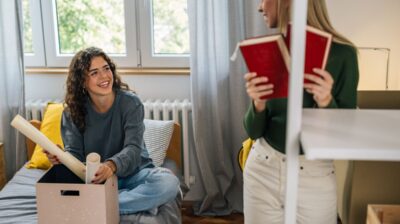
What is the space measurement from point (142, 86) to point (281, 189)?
1.74 m

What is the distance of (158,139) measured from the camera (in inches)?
102

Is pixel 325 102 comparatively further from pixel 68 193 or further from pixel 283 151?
pixel 68 193

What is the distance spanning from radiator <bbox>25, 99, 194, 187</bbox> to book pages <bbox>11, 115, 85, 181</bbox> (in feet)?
3.16

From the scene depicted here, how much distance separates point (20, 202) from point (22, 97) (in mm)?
826

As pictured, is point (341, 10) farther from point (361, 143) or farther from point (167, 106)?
point (361, 143)

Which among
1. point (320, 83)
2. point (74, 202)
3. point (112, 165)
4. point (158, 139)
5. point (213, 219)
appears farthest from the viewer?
point (213, 219)

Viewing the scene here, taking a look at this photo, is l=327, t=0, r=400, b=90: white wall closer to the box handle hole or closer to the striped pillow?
the striped pillow

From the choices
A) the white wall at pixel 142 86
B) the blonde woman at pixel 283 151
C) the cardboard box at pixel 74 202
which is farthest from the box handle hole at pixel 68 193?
the white wall at pixel 142 86

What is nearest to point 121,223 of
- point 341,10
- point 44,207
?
point 44,207

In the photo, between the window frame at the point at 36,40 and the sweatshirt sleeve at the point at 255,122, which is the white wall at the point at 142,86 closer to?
the window frame at the point at 36,40

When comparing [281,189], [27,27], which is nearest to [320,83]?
[281,189]

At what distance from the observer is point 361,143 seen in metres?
0.69

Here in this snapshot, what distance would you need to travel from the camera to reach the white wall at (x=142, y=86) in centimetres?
288

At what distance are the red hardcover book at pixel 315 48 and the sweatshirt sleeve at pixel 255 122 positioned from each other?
45cm
